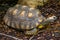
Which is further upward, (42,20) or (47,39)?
(42,20)

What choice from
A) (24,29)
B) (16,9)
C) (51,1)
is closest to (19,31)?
(24,29)

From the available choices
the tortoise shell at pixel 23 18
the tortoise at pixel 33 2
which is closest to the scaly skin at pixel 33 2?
the tortoise at pixel 33 2

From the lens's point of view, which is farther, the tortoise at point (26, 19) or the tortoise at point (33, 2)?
the tortoise at point (33, 2)

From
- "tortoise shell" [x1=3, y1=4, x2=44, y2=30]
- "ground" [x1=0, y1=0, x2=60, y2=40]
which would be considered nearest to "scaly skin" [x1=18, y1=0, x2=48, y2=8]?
"ground" [x1=0, y1=0, x2=60, y2=40]

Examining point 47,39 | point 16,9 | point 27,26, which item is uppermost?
point 16,9

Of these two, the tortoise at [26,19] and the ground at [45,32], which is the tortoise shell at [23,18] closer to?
the tortoise at [26,19]

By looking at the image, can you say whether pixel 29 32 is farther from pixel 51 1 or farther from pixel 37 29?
pixel 51 1

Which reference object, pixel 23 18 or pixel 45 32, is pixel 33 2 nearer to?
pixel 23 18
